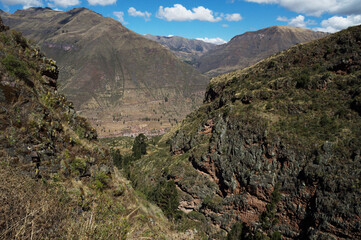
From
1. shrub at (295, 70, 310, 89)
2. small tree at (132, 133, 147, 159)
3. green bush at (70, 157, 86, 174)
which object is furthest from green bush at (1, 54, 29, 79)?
small tree at (132, 133, 147, 159)

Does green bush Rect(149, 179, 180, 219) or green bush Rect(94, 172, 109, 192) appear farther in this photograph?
green bush Rect(149, 179, 180, 219)

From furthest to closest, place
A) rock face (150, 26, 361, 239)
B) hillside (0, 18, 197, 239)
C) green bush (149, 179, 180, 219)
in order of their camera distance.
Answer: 1. green bush (149, 179, 180, 219)
2. rock face (150, 26, 361, 239)
3. hillside (0, 18, 197, 239)

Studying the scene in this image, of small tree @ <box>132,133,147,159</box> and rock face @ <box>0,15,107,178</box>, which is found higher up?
rock face @ <box>0,15,107,178</box>

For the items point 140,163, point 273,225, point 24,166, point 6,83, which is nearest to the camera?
point 24,166

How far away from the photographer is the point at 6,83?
462 inches

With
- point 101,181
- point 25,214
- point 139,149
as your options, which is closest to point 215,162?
point 101,181

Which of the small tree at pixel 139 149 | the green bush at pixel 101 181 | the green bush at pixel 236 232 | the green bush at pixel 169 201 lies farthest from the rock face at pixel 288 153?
the small tree at pixel 139 149

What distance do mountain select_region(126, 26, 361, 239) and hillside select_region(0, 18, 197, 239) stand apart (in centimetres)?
2414

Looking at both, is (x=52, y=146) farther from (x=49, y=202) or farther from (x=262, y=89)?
(x=262, y=89)

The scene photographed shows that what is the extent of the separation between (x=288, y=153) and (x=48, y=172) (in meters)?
32.8

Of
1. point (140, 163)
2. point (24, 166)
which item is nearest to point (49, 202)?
point (24, 166)

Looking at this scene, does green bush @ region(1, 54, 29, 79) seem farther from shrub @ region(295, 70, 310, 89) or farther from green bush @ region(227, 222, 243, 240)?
shrub @ region(295, 70, 310, 89)

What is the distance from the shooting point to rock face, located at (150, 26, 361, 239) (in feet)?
87.0

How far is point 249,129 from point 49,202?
36600 mm
